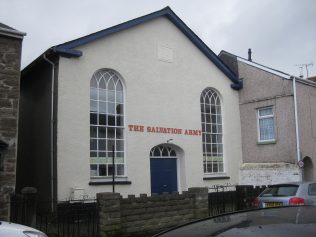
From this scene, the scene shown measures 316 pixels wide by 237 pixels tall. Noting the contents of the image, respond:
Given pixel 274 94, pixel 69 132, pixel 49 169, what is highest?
pixel 274 94

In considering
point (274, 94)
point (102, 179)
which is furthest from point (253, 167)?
point (102, 179)

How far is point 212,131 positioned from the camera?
64.2 ft

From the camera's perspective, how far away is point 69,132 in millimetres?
14852

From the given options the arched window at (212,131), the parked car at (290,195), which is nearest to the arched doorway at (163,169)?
the arched window at (212,131)

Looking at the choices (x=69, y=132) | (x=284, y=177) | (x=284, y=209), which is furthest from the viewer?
(x=284, y=177)

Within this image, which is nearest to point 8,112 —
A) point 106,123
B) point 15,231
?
point 106,123

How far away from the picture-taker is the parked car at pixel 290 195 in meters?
11.2

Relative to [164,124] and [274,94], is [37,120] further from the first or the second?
[274,94]

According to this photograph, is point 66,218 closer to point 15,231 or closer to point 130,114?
point 15,231

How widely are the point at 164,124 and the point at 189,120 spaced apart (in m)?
1.38

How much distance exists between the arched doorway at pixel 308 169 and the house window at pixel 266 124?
1.87 metres

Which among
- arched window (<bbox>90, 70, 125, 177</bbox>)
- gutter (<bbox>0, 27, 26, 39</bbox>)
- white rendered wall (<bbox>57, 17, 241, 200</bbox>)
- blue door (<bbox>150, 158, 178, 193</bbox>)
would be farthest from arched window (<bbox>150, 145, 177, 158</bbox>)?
gutter (<bbox>0, 27, 26, 39</bbox>)

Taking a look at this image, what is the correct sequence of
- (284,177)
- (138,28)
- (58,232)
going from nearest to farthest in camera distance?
(58,232)
(138,28)
(284,177)

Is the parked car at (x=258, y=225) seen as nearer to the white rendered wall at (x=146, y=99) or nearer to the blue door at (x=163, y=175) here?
the white rendered wall at (x=146, y=99)
